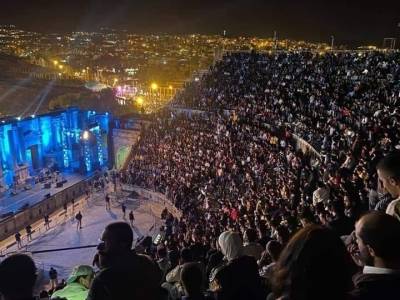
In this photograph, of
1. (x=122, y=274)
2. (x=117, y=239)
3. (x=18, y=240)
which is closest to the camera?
(x=122, y=274)

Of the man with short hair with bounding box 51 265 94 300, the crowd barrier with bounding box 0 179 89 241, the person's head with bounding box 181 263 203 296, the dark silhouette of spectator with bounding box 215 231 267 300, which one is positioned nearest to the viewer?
the dark silhouette of spectator with bounding box 215 231 267 300

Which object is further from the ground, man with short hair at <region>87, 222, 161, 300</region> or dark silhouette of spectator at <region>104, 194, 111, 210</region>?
man with short hair at <region>87, 222, 161, 300</region>

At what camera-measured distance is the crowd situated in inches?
114

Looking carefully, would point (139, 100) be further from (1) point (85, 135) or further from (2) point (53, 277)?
(2) point (53, 277)

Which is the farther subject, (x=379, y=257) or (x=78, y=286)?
(x=78, y=286)

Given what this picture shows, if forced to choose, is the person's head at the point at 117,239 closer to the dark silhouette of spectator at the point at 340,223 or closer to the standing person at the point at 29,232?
the dark silhouette of spectator at the point at 340,223

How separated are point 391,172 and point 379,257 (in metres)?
2.58

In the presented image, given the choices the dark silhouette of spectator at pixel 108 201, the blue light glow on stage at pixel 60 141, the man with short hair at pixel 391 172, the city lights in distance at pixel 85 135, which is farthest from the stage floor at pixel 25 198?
the man with short hair at pixel 391 172

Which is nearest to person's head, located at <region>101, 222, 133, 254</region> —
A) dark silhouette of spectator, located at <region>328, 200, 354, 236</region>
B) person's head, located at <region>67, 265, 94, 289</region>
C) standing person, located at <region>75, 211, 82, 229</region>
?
person's head, located at <region>67, 265, 94, 289</region>

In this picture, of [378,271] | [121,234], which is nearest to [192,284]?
[121,234]

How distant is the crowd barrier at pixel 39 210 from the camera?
2755 cm

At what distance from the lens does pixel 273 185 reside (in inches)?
661

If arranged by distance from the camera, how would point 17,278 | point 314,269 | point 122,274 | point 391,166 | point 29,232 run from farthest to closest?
1. point 29,232
2. point 391,166
3. point 122,274
4. point 17,278
5. point 314,269

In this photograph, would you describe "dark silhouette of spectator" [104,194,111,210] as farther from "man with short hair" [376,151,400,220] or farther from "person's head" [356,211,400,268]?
"person's head" [356,211,400,268]
